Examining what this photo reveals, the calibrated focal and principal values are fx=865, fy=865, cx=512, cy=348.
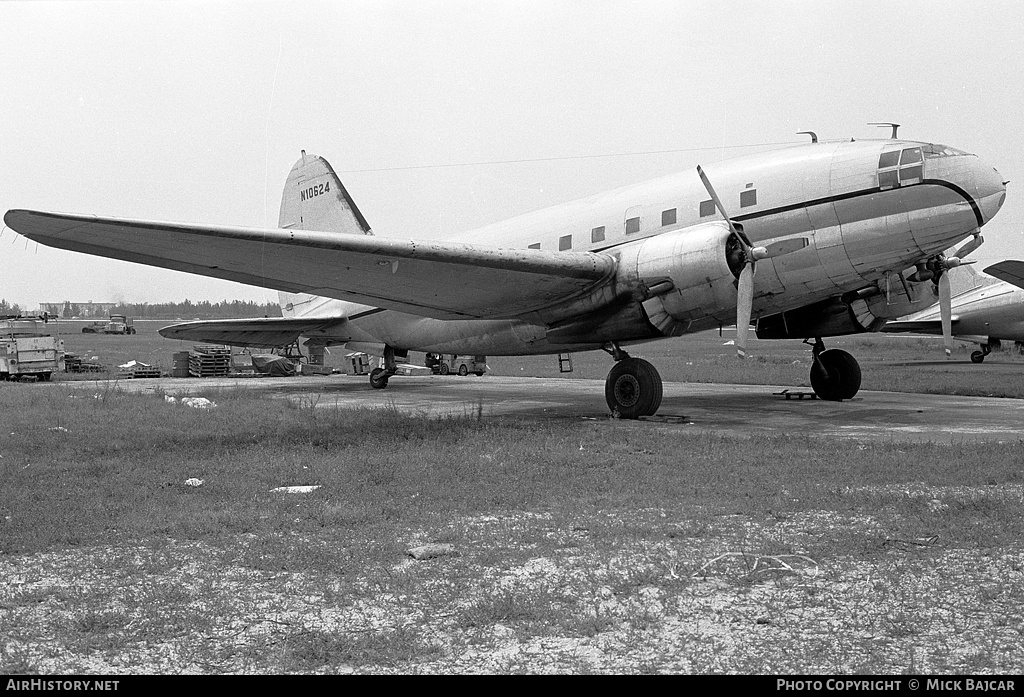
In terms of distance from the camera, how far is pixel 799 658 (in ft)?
11.6

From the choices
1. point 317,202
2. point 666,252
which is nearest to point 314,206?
point 317,202

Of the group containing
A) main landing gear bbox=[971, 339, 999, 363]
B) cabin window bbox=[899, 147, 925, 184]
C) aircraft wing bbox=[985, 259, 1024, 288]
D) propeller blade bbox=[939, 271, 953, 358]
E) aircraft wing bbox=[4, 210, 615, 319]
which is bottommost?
main landing gear bbox=[971, 339, 999, 363]

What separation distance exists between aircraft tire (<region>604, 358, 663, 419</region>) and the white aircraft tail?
8507 millimetres

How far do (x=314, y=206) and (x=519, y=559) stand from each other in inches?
640

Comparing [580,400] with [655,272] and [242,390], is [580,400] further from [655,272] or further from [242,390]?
[242,390]

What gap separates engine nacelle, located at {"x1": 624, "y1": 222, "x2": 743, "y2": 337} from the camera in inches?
459

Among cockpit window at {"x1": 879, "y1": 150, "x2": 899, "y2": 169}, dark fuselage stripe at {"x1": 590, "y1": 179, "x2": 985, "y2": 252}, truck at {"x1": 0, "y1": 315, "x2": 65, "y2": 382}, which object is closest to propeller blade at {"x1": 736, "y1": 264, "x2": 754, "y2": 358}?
dark fuselage stripe at {"x1": 590, "y1": 179, "x2": 985, "y2": 252}

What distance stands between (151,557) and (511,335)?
10.6 meters

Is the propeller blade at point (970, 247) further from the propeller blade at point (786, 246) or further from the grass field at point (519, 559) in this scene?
the grass field at point (519, 559)

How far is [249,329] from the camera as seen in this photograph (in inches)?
763

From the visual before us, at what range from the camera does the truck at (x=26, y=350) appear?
24.7m

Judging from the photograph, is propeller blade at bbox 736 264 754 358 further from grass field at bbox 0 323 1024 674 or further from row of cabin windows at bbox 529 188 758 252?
grass field at bbox 0 323 1024 674
